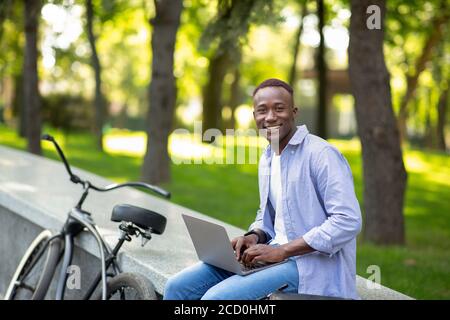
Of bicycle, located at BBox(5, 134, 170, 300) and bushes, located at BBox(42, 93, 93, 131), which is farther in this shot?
bushes, located at BBox(42, 93, 93, 131)

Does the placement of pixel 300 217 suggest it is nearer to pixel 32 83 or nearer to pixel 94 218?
pixel 94 218

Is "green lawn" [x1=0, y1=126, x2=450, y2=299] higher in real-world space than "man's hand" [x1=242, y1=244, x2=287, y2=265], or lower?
lower

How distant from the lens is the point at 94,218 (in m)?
6.81

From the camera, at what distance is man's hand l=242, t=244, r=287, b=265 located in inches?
151

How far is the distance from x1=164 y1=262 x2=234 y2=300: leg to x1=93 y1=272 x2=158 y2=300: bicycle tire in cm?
29

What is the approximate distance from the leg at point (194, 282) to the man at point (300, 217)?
4.7 inches

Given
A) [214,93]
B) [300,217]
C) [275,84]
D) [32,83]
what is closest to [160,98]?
[32,83]

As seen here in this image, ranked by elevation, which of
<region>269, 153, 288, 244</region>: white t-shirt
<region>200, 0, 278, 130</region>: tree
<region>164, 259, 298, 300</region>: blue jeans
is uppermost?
<region>200, 0, 278, 130</region>: tree

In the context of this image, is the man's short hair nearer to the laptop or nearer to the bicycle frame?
the laptop

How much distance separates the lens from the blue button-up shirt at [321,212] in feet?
12.1

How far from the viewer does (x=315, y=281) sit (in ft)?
12.5

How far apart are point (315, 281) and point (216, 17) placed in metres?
8.25

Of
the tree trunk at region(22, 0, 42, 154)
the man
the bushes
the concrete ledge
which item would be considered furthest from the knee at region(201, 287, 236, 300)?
the bushes
